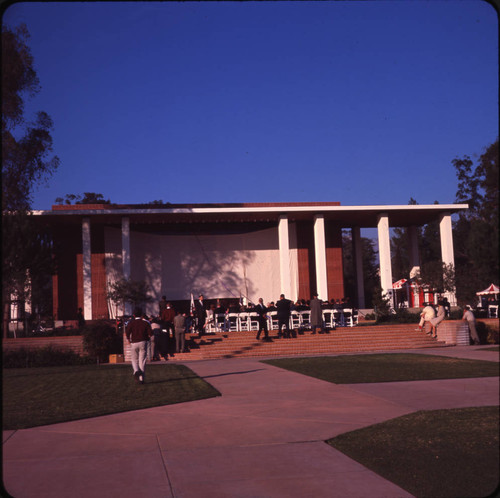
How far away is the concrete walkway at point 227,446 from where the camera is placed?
3.70 metres

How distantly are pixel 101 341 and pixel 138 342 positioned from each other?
8.35 m

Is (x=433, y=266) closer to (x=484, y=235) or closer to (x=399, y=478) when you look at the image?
(x=399, y=478)

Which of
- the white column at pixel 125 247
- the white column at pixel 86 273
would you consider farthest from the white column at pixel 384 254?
the white column at pixel 86 273

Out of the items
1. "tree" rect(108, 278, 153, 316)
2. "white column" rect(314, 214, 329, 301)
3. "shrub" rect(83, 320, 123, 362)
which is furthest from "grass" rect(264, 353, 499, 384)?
"white column" rect(314, 214, 329, 301)

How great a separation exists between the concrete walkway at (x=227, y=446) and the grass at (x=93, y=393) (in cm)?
33

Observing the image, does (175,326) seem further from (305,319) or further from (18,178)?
(18,178)

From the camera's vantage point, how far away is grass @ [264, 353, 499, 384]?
988 centimetres

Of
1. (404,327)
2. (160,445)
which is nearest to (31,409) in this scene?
(160,445)

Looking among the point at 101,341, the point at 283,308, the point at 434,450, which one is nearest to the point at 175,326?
the point at 101,341

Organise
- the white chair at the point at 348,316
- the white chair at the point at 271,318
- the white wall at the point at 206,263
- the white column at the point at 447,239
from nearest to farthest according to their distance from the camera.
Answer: the white column at the point at 447,239
the white chair at the point at 348,316
the white chair at the point at 271,318
the white wall at the point at 206,263

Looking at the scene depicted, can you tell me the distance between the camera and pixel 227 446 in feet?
17.5

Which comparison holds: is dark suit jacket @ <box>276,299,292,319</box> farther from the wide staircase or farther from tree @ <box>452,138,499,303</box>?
tree @ <box>452,138,499,303</box>

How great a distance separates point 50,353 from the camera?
1400cm

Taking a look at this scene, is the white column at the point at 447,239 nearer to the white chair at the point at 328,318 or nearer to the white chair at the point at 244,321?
the white chair at the point at 244,321
